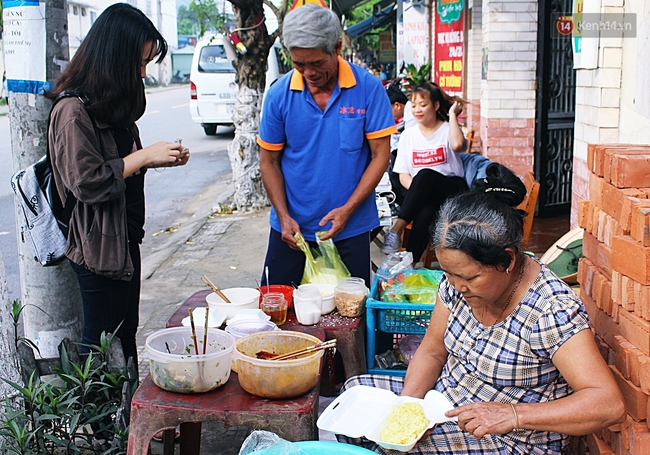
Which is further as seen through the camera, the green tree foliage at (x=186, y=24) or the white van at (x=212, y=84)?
the green tree foliage at (x=186, y=24)

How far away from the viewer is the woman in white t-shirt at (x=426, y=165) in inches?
222

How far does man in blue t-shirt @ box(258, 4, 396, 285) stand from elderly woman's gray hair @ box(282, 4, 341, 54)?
0.15 meters

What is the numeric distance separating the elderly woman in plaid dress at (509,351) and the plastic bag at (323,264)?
1116mm

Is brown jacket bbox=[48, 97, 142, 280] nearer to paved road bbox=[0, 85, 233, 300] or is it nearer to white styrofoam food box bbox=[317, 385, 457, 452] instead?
white styrofoam food box bbox=[317, 385, 457, 452]

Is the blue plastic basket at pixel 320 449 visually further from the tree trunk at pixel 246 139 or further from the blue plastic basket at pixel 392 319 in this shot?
the tree trunk at pixel 246 139

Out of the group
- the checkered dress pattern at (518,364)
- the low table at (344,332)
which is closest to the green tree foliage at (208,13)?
the low table at (344,332)

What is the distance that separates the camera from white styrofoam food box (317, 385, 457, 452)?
226 cm

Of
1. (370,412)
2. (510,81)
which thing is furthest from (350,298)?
(510,81)

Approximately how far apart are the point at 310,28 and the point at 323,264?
1.15 metres

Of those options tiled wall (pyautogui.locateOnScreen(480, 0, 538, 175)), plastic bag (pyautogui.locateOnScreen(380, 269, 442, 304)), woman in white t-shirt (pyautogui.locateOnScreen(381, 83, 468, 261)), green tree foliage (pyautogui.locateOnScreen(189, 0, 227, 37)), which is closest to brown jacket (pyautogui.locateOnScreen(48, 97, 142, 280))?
plastic bag (pyautogui.locateOnScreen(380, 269, 442, 304))

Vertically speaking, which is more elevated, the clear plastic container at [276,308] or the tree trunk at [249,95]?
the tree trunk at [249,95]

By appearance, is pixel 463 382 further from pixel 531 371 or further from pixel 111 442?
pixel 111 442

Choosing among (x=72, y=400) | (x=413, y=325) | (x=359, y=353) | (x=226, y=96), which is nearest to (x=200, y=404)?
(x=72, y=400)

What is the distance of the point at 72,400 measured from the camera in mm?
2781
